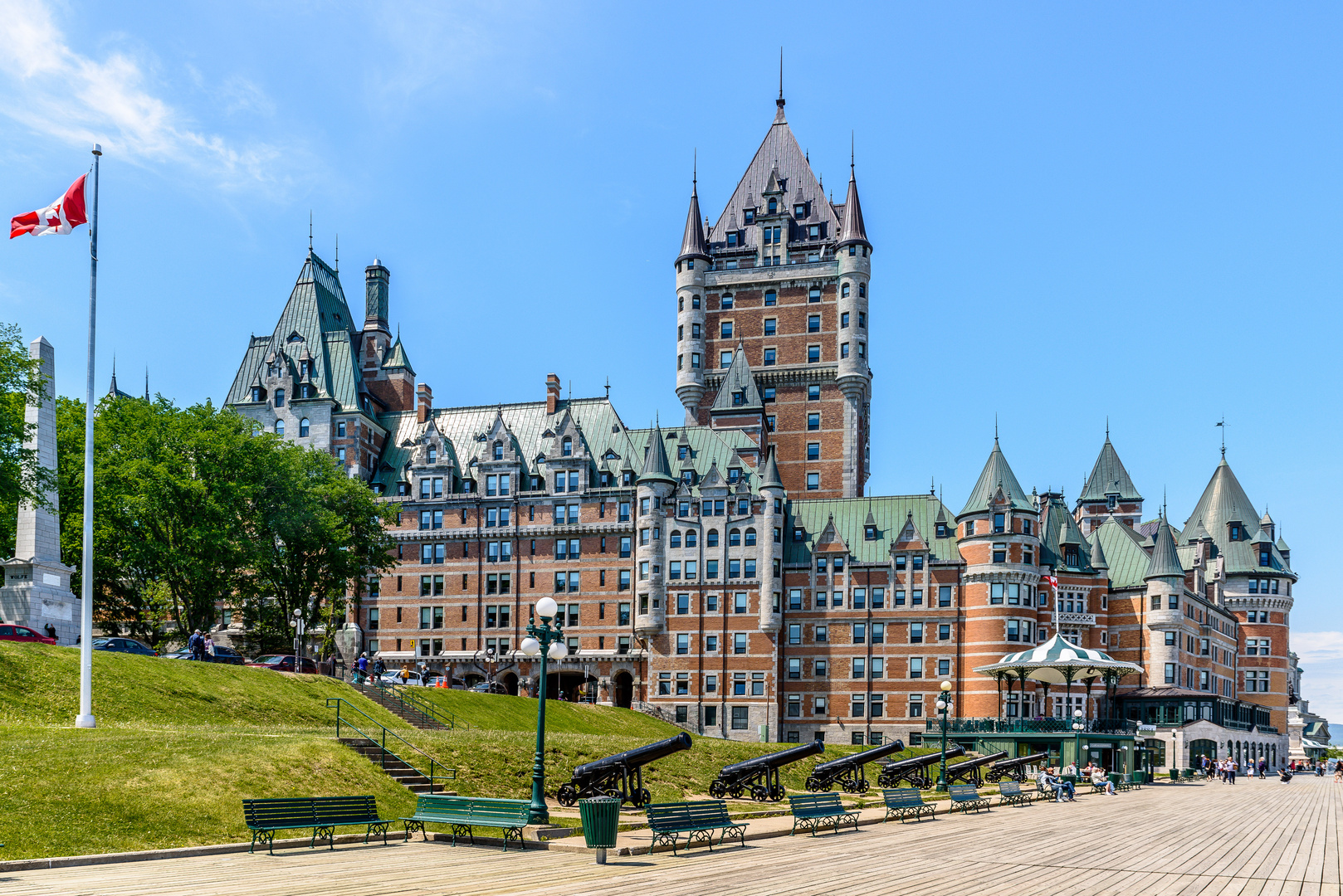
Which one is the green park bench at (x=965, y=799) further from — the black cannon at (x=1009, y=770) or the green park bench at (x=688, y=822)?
the black cannon at (x=1009, y=770)

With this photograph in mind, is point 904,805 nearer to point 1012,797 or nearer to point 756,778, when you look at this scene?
point 756,778

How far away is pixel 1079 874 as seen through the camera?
22.0 metres

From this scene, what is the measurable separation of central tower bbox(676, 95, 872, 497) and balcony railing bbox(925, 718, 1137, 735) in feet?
80.7

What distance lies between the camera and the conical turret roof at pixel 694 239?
10275 cm

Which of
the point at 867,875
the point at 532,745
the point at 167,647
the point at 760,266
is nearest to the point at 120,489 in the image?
the point at 167,647

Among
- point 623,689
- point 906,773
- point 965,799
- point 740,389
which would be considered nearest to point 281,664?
point 906,773

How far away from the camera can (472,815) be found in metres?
25.2

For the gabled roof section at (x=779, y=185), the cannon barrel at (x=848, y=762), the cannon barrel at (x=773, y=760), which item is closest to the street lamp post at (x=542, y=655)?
the cannon barrel at (x=773, y=760)

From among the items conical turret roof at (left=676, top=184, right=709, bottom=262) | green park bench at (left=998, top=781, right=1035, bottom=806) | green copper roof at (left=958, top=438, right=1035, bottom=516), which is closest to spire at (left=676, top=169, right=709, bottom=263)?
conical turret roof at (left=676, top=184, right=709, bottom=262)

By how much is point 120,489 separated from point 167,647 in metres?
13.3

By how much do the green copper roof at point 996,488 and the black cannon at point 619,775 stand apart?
183 ft

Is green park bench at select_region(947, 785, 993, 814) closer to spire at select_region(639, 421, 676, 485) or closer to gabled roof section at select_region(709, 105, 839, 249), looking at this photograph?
spire at select_region(639, 421, 676, 485)

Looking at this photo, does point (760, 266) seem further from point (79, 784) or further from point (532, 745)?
point (79, 784)

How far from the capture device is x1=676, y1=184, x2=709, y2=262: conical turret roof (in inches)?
4045
